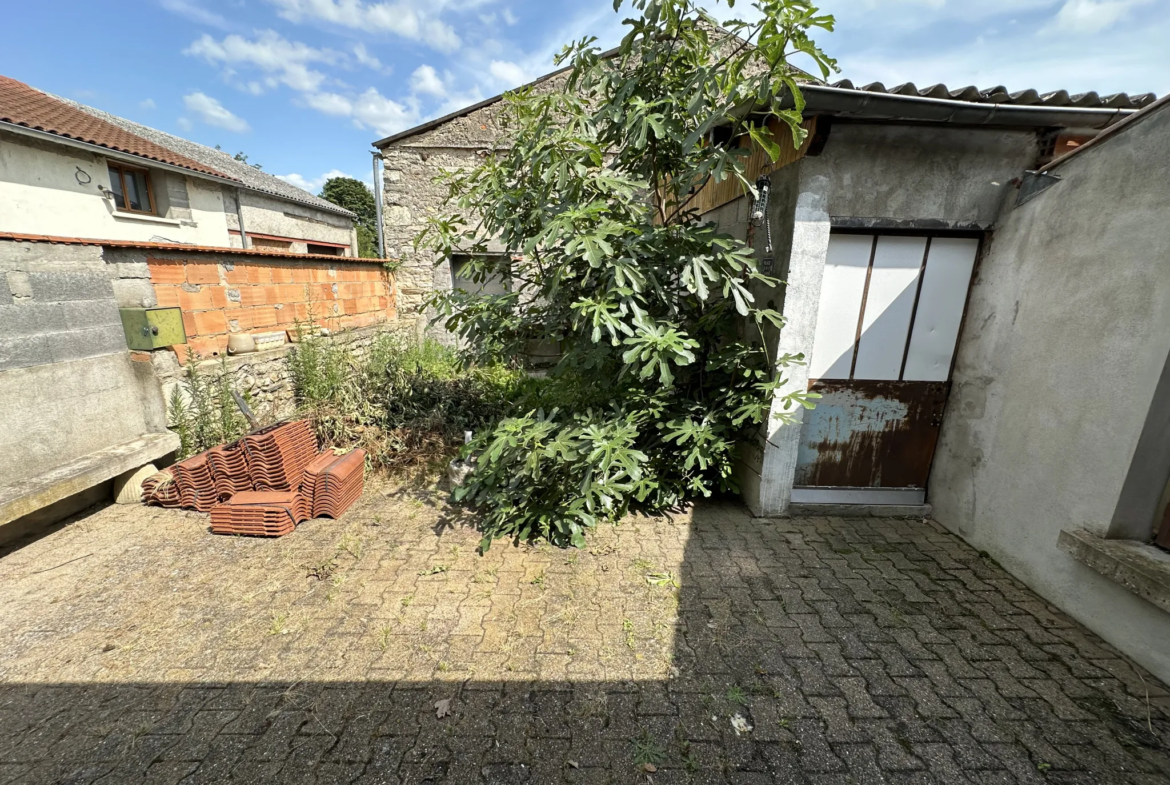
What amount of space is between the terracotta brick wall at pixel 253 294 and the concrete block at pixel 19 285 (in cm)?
75

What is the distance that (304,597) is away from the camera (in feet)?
8.89

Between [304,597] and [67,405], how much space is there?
2456mm

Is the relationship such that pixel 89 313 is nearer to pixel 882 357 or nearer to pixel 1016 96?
pixel 882 357

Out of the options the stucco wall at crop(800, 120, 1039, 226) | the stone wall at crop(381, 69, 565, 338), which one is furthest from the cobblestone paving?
the stone wall at crop(381, 69, 565, 338)

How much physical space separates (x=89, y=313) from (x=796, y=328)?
537 centimetres

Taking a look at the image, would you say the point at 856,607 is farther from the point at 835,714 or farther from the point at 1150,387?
the point at 1150,387

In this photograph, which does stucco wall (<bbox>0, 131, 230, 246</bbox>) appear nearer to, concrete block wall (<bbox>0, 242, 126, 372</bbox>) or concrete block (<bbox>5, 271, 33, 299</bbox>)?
concrete block wall (<bbox>0, 242, 126, 372</bbox>)

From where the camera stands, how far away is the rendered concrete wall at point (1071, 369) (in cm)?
235

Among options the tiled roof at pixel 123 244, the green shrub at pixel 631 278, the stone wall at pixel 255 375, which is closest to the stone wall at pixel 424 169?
the stone wall at pixel 255 375

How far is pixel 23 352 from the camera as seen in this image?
9.89 feet

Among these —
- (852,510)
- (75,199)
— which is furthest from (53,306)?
(75,199)

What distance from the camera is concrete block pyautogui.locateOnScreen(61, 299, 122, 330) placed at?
3.24 meters

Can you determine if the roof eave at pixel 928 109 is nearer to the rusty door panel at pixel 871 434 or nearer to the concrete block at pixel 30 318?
the rusty door panel at pixel 871 434

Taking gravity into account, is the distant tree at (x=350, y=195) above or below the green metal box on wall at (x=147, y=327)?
above
